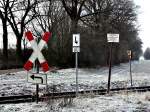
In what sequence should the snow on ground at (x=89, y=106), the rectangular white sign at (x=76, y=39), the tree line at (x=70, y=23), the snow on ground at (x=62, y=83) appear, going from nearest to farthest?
the snow on ground at (x=89, y=106), the rectangular white sign at (x=76, y=39), the snow on ground at (x=62, y=83), the tree line at (x=70, y=23)

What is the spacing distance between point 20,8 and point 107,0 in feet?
43.7

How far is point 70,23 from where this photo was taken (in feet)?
155

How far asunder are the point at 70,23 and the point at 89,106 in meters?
35.7

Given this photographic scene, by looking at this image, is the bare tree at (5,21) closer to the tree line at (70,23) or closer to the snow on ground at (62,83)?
the tree line at (70,23)

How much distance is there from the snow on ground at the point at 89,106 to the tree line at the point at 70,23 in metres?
32.3

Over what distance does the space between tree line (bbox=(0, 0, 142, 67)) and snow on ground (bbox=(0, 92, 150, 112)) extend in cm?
3232

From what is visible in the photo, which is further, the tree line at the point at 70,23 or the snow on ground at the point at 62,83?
the tree line at the point at 70,23

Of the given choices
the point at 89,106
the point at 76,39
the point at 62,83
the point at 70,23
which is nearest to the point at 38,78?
the point at 89,106

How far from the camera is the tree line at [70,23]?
46.5m

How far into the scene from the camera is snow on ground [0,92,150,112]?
448 inches

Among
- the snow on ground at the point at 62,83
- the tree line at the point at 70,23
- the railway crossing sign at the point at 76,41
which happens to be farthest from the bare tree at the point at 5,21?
the railway crossing sign at the point at 76,41

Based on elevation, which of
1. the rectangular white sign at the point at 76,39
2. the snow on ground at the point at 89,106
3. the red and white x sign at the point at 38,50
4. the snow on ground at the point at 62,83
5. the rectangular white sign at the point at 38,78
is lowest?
the snow on ground at the point at 62,83

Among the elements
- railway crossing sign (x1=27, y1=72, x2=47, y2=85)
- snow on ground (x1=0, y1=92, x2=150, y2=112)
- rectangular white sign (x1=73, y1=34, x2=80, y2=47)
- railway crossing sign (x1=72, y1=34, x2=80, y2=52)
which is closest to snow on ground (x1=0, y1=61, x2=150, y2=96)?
railway crossing sign (x1=72, y1=34, x2=80, y2=52)

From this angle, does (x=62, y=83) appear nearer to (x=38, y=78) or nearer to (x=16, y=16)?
(x=38, y=78)
